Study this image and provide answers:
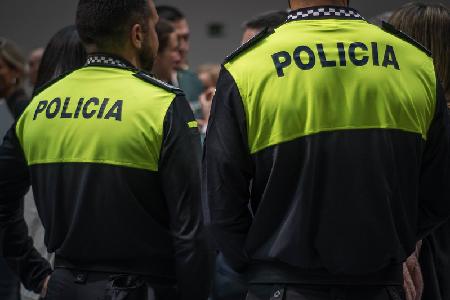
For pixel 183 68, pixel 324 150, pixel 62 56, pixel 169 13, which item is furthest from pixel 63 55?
pixel 183 68

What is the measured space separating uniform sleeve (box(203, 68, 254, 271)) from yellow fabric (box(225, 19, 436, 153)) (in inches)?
0.9

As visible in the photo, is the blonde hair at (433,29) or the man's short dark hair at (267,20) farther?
the man's short dark hair at (267,20)

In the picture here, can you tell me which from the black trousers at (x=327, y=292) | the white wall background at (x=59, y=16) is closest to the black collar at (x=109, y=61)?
the black trousers at (x=327, y=292)

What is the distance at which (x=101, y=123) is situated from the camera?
5.81 feet

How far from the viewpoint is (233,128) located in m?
1.59

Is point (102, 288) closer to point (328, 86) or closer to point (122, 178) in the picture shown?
point (122, 178)

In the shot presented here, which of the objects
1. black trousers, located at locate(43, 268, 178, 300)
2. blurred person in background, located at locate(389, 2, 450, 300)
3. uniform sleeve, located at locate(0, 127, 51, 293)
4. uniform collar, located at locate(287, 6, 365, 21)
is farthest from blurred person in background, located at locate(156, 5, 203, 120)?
uniform collar, located at locate(287, 6, 365, 21)

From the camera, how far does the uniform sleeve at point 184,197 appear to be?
1749 millimetres

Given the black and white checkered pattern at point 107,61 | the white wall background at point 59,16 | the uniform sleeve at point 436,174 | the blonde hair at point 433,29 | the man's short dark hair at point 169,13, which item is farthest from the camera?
the white wall background at point 59,16

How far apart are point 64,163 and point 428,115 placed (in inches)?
32.1

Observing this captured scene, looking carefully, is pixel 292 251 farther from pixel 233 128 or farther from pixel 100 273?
pixel 100 273

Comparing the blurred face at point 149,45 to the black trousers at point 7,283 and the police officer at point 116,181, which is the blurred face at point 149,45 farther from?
the black trousers at point 7,283

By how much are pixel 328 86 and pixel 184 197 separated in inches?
16.9

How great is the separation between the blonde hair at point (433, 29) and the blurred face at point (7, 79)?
4.85 ft
